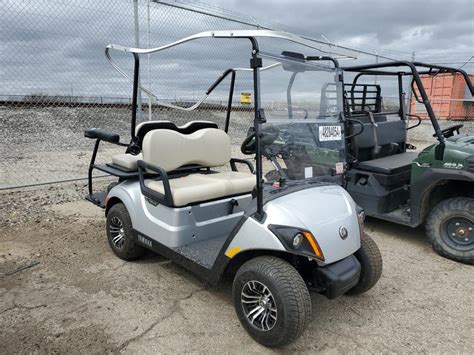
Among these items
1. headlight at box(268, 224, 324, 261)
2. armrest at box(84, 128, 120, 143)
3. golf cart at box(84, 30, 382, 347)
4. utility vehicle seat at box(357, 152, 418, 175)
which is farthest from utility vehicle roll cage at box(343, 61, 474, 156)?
armrest at box(84, 128, 120, 143)

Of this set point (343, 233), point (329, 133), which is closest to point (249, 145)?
point (329, 133)

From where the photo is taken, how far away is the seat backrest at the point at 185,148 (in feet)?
11.3

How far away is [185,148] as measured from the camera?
3.72 m

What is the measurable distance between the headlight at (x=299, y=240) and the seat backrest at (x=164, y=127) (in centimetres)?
193

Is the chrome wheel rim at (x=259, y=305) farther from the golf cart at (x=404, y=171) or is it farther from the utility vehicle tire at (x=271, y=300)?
the golf cart at (x=404, y=171)

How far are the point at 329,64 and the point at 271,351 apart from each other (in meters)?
2.15

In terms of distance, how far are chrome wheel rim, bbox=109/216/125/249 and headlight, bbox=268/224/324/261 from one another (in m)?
1.78

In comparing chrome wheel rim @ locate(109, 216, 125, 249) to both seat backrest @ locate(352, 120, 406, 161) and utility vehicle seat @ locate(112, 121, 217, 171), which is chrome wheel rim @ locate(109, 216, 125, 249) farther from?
seat backrest @ locate(352, 120, 406, 161)

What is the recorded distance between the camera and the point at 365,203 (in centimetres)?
439

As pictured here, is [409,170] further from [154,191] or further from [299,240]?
[154,191]

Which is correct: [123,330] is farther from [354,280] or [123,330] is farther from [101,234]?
[101,234]

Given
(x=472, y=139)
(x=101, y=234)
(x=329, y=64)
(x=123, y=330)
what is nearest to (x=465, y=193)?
(x=472, y=139)

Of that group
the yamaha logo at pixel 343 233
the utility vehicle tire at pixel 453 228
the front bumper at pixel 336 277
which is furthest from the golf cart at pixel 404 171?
the front bumper at pixel 336 277

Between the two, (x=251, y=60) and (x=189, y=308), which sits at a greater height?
(x=251, y=60)
